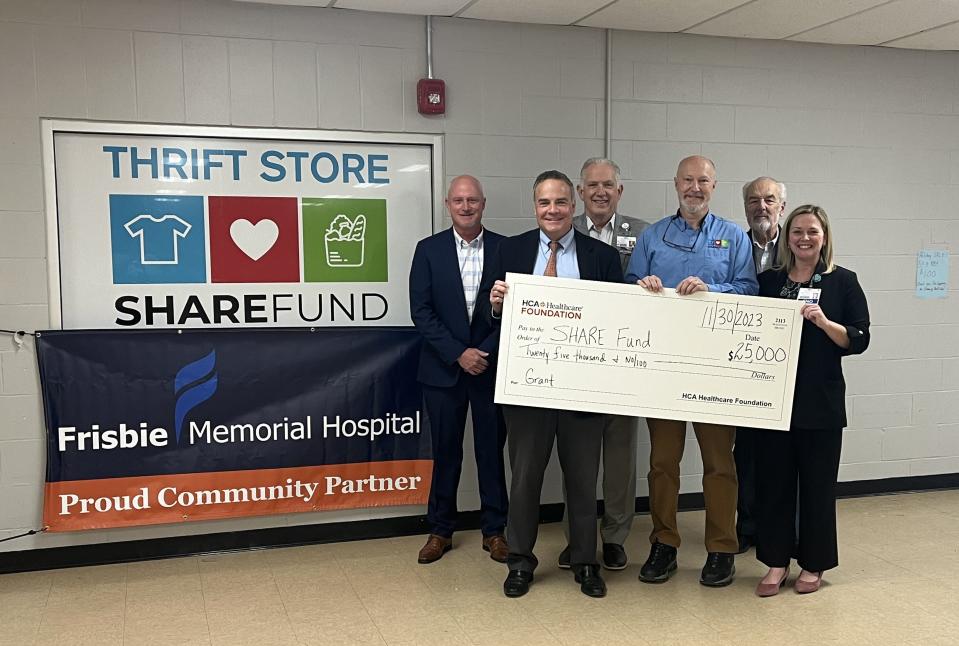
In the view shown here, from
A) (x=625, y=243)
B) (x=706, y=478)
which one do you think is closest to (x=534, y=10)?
(x=625, y=243)

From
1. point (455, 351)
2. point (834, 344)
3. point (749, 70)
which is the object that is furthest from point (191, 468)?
point (749, 70)

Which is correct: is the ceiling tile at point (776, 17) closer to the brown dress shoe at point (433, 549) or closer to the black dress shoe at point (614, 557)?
the black dress shoe at point (614, 557)

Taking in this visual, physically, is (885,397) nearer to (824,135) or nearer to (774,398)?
(824,135)

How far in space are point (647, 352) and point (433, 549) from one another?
1.39m

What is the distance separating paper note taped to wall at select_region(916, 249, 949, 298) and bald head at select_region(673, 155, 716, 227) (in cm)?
234

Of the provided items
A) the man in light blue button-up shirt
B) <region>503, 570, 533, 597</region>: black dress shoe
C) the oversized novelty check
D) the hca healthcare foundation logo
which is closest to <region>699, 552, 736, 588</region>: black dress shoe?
the man in light blue button-up shirt

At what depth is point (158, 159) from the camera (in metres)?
4.00

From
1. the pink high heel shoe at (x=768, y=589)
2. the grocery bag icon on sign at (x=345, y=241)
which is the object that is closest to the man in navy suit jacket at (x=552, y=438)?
the pink high heel shoe at (x=768, y=589)

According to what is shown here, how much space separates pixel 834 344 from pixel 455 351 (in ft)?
5.15

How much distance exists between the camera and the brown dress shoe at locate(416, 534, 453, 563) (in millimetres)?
3941

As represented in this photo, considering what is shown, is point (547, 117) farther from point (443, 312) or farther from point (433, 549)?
point (433, 549)

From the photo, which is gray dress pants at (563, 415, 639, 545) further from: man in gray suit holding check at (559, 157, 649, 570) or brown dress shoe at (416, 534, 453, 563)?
brown dress shoe at (416, 534, 453, 563)

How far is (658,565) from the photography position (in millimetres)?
3654

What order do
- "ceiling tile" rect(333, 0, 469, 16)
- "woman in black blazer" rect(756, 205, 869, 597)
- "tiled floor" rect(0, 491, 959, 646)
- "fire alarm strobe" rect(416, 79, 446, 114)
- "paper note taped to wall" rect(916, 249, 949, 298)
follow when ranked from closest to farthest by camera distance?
"tiled floor" rect(0, 491, 959, 646) → "woman in black blazer" rect(756, 205, 869, 597) → "ceiling tile" rect(333, 0, 469, 16) → "fire alarm strobe" rect(416, 79, 446, 114) → "paper note taped to wall" rect(916, 249, 949, 298)
